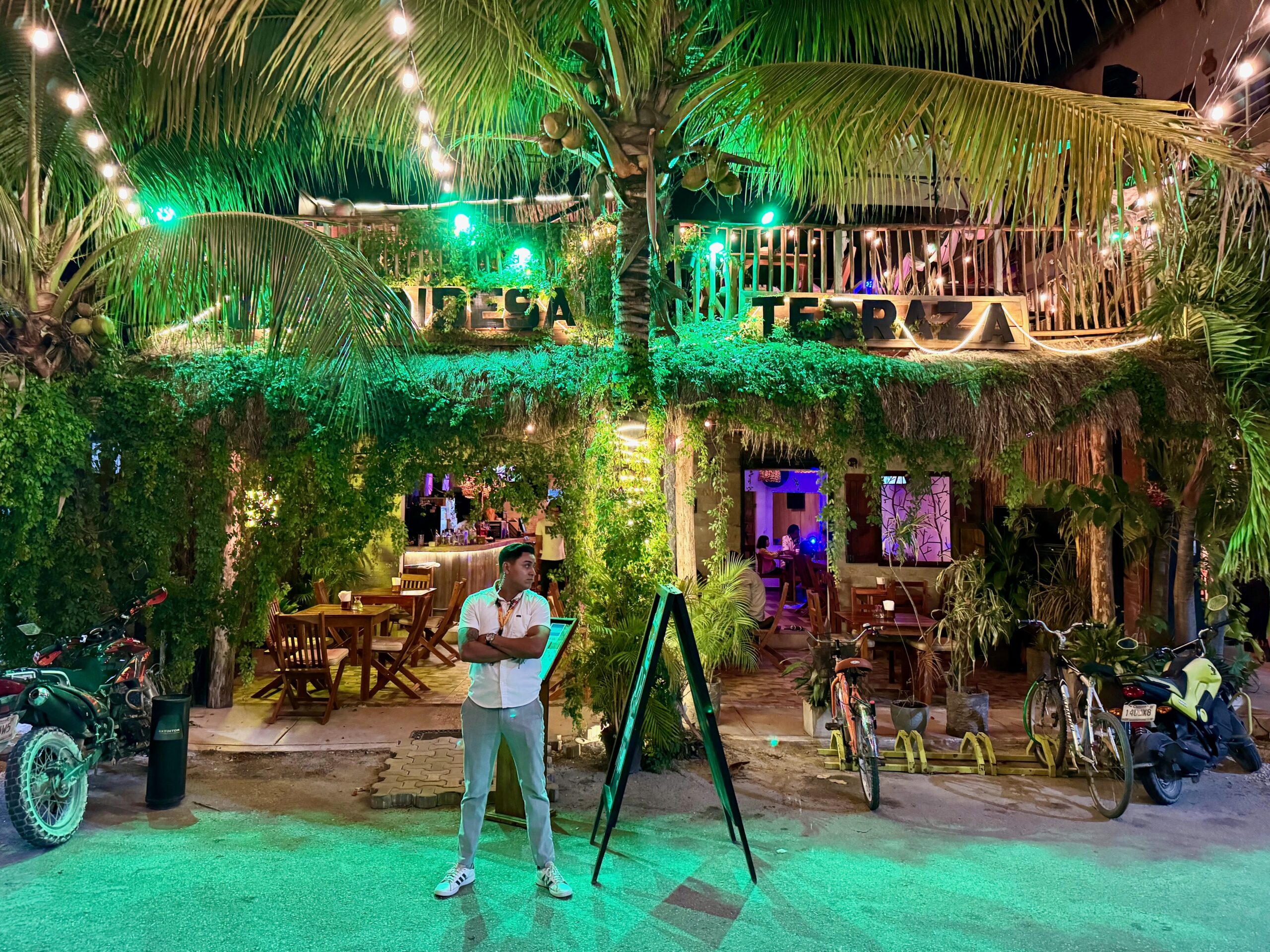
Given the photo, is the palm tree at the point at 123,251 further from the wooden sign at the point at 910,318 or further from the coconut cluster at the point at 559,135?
the wooden sign at the point at 910,318

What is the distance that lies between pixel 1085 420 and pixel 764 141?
3340mm

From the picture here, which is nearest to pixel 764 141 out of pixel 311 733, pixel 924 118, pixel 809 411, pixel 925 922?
pixel 924 118

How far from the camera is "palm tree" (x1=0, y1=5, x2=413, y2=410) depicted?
6.03m

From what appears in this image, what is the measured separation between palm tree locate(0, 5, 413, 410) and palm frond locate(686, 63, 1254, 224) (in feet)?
9.82

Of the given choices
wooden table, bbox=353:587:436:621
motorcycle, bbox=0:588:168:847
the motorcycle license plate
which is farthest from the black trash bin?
the motorcycle license plate

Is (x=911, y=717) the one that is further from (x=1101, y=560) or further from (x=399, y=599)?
(x=399, y=599)

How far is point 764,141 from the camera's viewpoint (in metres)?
6.82

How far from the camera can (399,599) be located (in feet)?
29.6

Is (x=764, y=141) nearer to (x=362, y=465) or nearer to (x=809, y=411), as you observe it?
(x=809, y=411)

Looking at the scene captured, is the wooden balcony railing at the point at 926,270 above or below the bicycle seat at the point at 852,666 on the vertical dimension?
above

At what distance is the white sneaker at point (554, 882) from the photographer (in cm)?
418

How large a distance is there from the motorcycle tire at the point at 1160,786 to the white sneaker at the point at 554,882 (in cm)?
396

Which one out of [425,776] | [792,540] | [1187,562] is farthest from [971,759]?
[792,540]

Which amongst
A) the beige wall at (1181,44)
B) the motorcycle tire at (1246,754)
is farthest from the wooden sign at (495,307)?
the beige wall at (1181,44)
